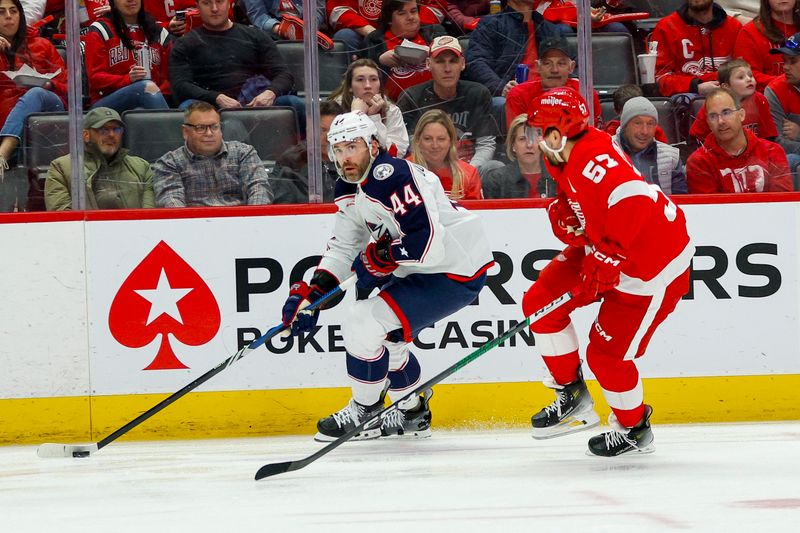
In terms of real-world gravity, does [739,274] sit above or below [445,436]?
above

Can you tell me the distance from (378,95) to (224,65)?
0.63m

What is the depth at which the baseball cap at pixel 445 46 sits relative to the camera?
16.1ft

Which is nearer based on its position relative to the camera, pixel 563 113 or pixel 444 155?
pixel 563 113

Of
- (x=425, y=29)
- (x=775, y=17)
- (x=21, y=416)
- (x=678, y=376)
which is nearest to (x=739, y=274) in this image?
(x=678, y=376)

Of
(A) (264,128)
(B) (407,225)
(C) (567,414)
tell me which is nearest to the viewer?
(C) (567,414)

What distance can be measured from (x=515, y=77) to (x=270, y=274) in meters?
1.28

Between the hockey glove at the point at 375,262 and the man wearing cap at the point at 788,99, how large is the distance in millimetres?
1829

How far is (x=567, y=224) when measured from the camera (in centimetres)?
394

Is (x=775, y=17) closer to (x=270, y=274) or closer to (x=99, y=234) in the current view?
(x=270, y=274)

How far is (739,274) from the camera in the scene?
4875 millimetres

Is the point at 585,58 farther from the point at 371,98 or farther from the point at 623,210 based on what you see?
the point at 623,210

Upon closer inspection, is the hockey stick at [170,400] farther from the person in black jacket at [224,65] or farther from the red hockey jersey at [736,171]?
the red hockey jersey at [736,171]

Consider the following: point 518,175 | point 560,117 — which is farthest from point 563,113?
point 518,175

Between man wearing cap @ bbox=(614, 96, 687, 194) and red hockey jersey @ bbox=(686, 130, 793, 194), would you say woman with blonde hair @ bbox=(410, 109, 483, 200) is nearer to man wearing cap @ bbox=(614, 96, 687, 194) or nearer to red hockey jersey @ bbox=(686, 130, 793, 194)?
man wearing cap @ bbox=(614, 96, 687, 194)
